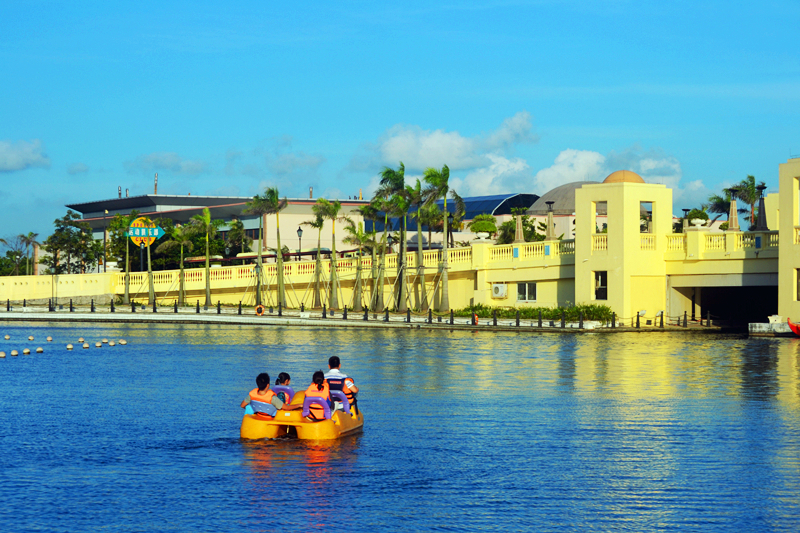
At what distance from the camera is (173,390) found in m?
27.3

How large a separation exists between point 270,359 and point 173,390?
9234mm

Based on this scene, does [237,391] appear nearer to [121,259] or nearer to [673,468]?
[673,468]

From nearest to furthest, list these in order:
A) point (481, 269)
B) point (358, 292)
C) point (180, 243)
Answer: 1. point (481, 269)
2. point (358, 292)
3. point (180, 243)

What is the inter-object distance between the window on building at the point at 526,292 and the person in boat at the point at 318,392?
44588 millimetres

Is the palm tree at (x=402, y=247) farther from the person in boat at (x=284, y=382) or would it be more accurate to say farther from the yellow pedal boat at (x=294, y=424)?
the yellow pedal boat at (x=294, y=424)

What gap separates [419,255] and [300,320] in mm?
10954

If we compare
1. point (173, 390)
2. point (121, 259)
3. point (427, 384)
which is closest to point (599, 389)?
point (427, 384)

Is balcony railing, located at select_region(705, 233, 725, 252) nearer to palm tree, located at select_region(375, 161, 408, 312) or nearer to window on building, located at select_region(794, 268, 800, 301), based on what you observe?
window on building, located at select_region(794, 268, 800, 301)

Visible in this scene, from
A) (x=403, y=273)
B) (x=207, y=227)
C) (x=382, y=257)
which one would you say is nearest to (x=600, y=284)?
(x=403, y=273)

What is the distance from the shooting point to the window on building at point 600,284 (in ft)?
187

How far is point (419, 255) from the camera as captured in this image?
67062 millimetres

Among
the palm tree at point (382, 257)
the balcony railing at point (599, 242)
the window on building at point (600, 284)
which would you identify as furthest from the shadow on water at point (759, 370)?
the palm tree at point (382, 257)

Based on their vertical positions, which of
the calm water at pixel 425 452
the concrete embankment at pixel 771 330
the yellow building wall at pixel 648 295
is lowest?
the calm water at pixel 425 452

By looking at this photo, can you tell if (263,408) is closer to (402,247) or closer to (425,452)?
(425,452)
